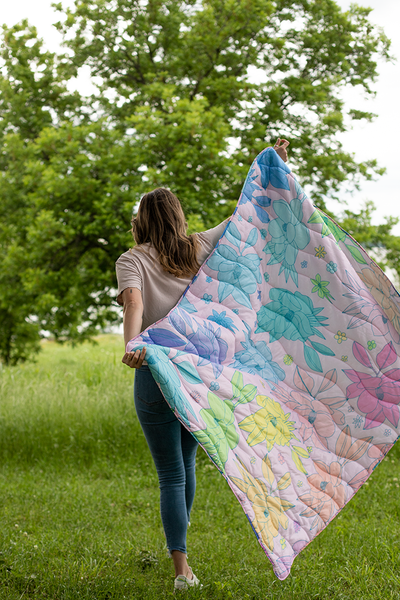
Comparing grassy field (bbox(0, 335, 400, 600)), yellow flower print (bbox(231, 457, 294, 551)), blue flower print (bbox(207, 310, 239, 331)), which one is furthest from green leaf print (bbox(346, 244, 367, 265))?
grassy field (bbox(0, 335, 400, 600))

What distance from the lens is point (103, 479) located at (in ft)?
16.0

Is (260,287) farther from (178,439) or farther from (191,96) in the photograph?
(191,96)

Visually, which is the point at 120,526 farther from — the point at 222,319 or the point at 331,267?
the point at 331,267

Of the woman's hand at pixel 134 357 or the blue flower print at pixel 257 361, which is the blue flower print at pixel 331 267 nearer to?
the blue flower print at pixel 257 361

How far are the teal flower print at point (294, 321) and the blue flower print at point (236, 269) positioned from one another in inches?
5.4

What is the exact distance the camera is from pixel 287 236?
9.57ft

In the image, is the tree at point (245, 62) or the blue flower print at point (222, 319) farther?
the tree at point (245, 62)

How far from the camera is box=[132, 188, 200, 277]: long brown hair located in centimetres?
254

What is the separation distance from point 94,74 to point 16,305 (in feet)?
14.1

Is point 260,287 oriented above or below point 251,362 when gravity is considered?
above

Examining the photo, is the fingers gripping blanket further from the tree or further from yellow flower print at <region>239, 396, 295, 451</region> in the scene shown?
the tree

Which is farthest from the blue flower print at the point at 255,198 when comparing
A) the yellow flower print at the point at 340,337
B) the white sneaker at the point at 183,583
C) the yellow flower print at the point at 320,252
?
the white sneaker at the point at 183,583

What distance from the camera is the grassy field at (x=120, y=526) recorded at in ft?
8.71

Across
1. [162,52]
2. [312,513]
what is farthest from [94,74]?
[312,513]
